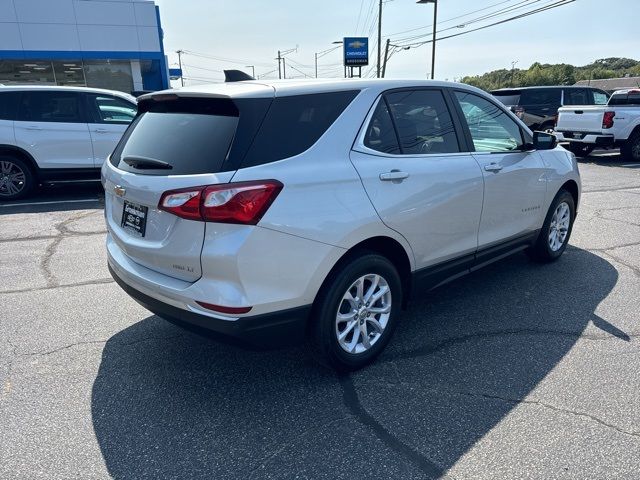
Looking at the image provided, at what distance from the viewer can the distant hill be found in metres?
76.2

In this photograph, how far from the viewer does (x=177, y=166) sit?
2.63 meters

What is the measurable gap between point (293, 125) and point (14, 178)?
299 inches

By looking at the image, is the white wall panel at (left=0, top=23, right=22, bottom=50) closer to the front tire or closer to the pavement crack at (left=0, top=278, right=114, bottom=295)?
the pavement crack at (left=0, top=278, right=114, bottom=295)

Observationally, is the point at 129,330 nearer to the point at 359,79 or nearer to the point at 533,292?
the point at 359,79

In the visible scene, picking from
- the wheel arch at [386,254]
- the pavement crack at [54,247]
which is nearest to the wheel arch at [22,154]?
the pavement crack at [54,247]

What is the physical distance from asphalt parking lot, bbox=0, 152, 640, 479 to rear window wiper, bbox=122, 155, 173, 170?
4.07ft

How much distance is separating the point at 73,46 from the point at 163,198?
26.7m

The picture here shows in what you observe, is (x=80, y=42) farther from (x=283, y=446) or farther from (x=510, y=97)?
(x=283, y=446)

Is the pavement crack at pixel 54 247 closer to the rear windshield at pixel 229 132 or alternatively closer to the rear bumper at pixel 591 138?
the rear windshield at pixel 229 132

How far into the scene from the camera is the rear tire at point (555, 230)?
486 cm

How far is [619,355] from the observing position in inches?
130

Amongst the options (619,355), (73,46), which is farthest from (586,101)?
(73,46)

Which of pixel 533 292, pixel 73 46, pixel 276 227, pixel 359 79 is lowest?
pixel 533 292

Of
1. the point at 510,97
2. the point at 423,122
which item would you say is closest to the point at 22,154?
the point at 423,122
